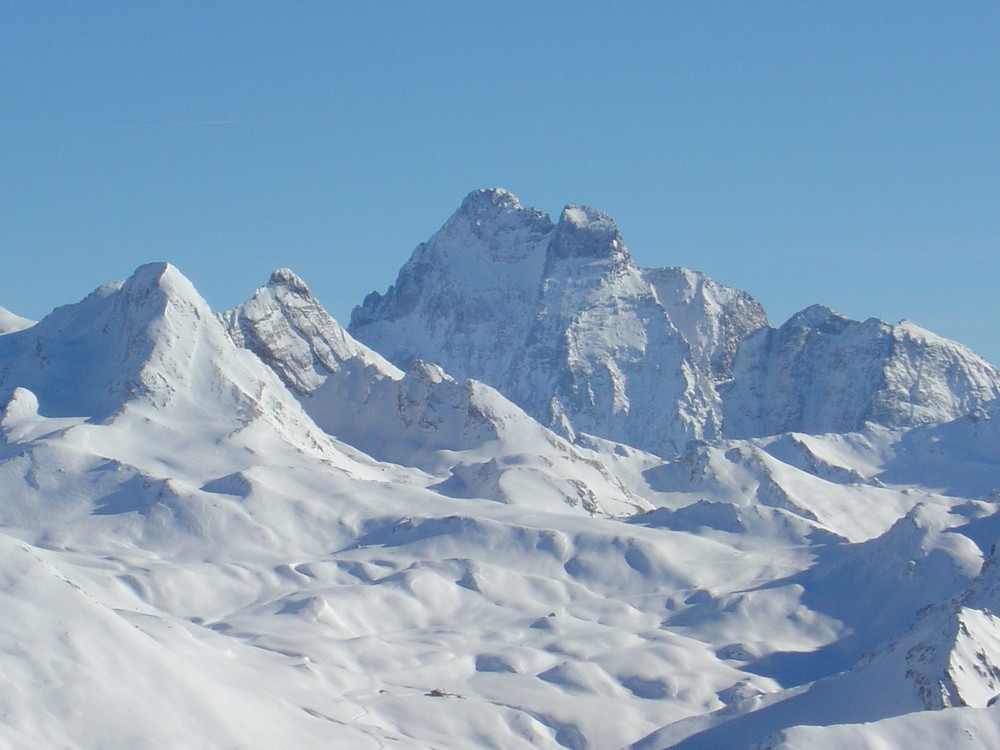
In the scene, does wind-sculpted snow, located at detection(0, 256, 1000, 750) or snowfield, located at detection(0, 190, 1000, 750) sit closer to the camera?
snowfield, located at detection(0, 190, 1000, 750)

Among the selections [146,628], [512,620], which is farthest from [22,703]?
[512,620]

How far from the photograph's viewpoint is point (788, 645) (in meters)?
146

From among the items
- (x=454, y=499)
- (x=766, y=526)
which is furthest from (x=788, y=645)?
(x=454, y=499)

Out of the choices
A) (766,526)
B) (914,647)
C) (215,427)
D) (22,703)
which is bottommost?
(22,703)

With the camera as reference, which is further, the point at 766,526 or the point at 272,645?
the point at 766,526

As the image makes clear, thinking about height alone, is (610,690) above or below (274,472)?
below

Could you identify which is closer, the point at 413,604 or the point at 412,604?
the point at 412,604

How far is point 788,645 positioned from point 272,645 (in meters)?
46.2

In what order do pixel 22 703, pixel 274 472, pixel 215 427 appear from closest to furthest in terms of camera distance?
pixel 22 703 → pixel 274 472 → pixel 215 427

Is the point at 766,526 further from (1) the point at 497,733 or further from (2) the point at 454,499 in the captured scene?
(1) the point at 497,733

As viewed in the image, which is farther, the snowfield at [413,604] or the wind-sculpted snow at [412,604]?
the wind-sculpted snow at [412,604]

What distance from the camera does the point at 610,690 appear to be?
421 ft

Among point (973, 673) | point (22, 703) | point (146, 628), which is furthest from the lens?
point (146, 628)

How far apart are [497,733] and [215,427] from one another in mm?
85789
